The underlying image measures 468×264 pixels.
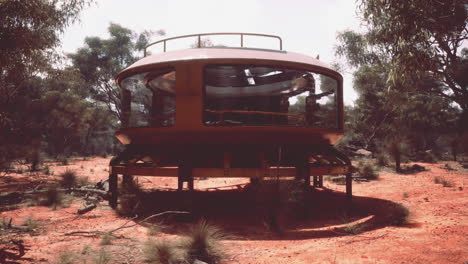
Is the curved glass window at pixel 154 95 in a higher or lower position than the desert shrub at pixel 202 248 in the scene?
higher

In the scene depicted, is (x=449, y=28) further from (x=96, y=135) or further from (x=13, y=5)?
(x=96, y=135)

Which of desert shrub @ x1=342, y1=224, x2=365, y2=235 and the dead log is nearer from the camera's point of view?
desert shrub @ x1=342, y1=224, x2=365, y2=235

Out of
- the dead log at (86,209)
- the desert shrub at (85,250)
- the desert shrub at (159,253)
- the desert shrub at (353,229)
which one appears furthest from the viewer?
the dead log at (86,209)

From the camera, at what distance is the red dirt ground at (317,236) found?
460 centimetres

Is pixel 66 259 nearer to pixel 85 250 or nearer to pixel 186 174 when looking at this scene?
pixel 85 250

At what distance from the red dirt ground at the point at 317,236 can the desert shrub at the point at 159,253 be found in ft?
0.79

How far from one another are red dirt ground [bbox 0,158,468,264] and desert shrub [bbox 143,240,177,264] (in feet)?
0.79

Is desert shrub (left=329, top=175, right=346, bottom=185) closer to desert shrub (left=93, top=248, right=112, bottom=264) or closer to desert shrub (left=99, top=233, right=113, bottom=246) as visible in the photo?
desert shrub (left=99, top=233, right=113, bottom=246)

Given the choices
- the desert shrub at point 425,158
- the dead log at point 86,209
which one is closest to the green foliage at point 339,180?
the dead log at point 86,209

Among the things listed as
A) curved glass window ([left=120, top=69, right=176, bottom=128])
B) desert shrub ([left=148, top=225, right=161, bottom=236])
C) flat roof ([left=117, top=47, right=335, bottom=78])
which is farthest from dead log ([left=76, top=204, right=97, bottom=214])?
flat roof ([left=117, top=47, right=335, bottom=78])

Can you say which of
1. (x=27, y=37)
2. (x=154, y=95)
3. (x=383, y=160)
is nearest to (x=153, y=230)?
(x=154, y=95)

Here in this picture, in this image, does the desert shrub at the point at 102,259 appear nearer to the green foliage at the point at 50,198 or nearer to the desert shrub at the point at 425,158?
the green foliage at the point at 50,198

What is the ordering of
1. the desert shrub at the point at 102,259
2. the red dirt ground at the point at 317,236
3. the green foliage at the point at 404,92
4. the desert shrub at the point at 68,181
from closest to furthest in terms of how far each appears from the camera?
1. the desert shrub at the point at 102,259
2. the red dirt ground at the point at 317,236
3. the desert shrub at the point at 68,181
4. the green foliage at the point at 404,92

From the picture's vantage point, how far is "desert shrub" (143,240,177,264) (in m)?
4.30
